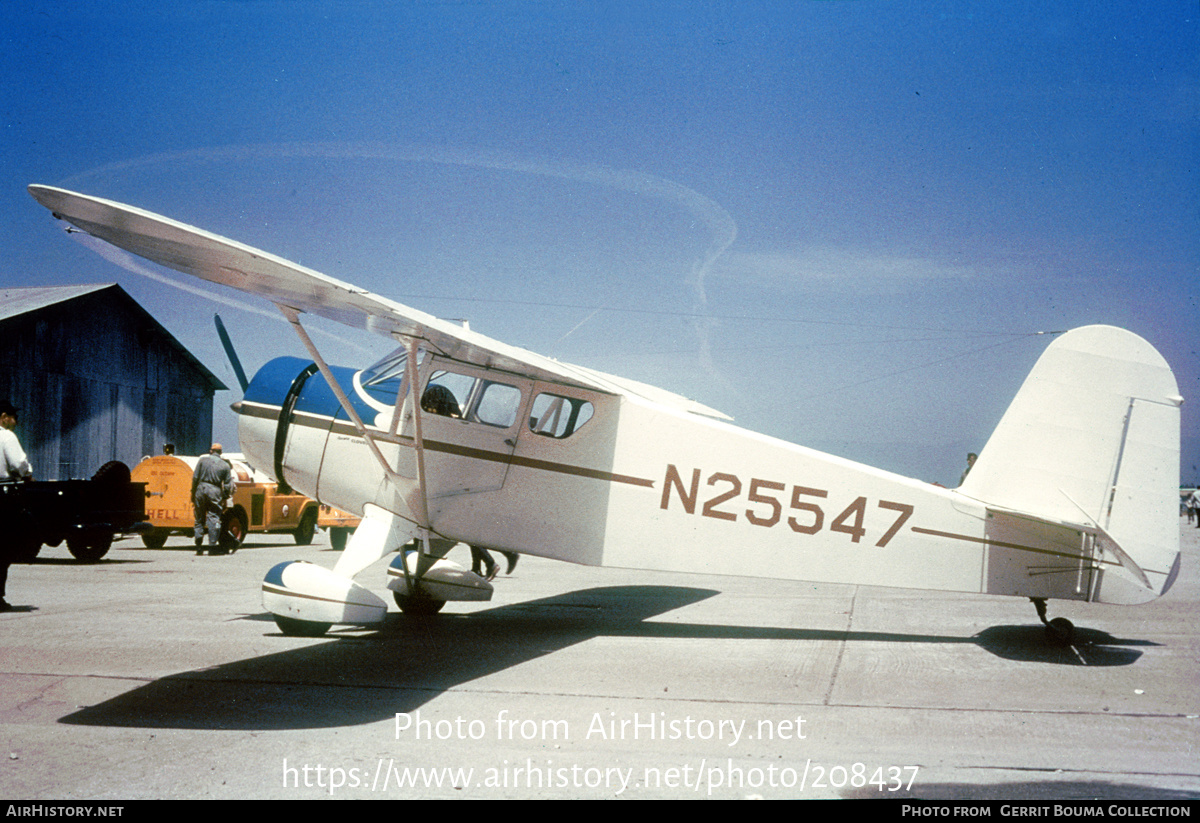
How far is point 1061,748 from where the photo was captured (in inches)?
168

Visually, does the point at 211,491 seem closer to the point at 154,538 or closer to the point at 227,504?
the point at 227,504

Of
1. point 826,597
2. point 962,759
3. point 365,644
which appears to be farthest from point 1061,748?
point 826,597

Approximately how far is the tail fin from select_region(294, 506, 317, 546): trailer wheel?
15706mm

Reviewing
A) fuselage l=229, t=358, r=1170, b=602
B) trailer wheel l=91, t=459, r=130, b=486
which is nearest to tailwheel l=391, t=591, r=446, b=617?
fuselage l=229, t=358, r=1170, b=602

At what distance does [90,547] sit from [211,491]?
6.92 feet

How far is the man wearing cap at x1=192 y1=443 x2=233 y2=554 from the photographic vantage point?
15.3 meters

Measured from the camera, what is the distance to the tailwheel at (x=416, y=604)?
27.6 ft

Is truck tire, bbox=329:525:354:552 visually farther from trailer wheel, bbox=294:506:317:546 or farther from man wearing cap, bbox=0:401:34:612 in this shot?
man wearing cap, bbox=0:401:34:612

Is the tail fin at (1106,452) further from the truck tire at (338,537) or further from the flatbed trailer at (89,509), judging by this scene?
the truck tire at (338,537)

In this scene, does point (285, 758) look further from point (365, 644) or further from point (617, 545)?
point (617, 545)

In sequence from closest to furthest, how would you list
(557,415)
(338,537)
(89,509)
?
1. (557,415)
2. (89,509)
3. (338,537)

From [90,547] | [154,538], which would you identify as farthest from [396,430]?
[154,538]

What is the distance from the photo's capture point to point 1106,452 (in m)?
6.45

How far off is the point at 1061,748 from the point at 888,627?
377cm
